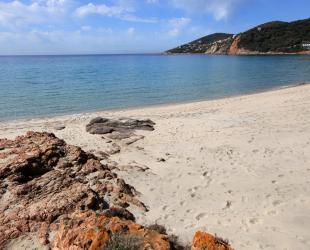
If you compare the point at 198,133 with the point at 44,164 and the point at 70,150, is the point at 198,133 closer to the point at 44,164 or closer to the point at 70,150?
the point at 70,150

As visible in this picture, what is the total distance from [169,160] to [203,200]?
106 inches

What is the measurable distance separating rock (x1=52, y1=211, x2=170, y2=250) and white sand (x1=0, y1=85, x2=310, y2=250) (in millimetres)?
1328

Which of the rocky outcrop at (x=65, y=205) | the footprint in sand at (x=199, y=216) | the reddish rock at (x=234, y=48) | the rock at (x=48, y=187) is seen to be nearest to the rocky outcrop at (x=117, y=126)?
the rocky outcrop at (x=65, y=205)

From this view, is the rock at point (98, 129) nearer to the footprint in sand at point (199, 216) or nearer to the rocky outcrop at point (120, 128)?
the rocky outcrop at point (120, 128)

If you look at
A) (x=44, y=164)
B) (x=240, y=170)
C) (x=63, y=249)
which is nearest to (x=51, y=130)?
(x=44, y=164)

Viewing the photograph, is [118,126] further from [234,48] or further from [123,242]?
[234,48]

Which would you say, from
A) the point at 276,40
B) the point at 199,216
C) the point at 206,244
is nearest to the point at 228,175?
the point at 199,216

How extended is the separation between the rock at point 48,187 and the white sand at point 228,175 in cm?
76

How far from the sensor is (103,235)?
422cm

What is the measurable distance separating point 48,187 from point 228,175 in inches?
170

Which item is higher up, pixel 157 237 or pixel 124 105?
pixel 157 237

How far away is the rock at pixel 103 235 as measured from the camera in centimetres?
414

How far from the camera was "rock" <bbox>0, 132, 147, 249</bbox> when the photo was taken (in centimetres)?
539

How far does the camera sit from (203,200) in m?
6.98
